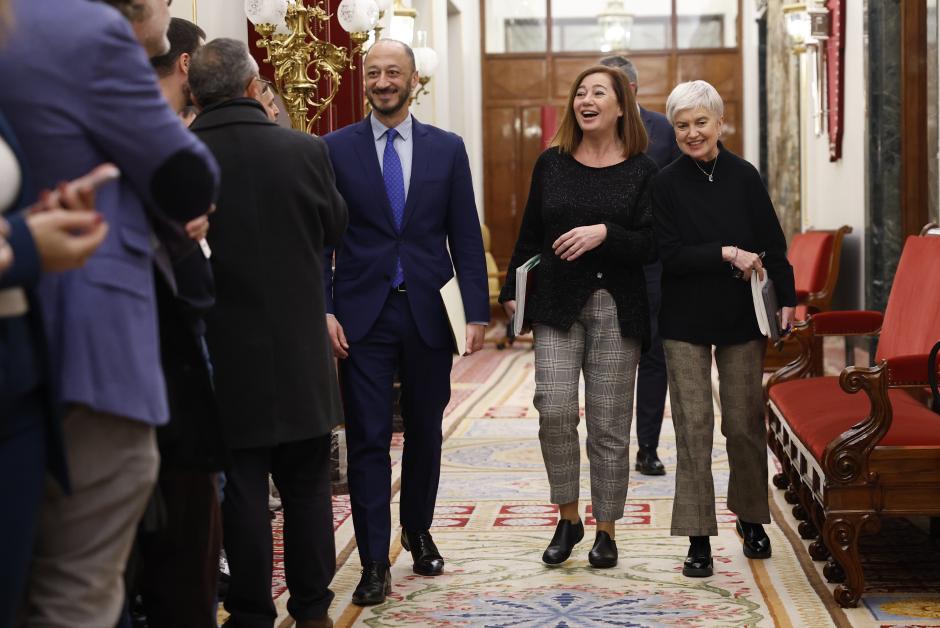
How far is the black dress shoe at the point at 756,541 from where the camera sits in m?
4.64

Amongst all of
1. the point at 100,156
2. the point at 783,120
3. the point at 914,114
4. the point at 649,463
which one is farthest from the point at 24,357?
the point at 783,120

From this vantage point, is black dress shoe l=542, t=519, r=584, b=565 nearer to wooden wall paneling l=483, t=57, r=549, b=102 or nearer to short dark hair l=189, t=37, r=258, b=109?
short dark hair l=189, t=37, r=258, b=109

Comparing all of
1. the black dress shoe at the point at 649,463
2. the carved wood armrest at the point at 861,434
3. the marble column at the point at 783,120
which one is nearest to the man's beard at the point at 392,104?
the carved wood armrest at the point at 861,434

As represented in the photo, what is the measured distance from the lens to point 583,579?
444 centimetres

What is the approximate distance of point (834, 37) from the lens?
11.1 metres

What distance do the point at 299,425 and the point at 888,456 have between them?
181 centimetres

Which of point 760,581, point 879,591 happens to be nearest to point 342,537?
point 760,581

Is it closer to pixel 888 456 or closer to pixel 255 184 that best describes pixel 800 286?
pixel 888 456

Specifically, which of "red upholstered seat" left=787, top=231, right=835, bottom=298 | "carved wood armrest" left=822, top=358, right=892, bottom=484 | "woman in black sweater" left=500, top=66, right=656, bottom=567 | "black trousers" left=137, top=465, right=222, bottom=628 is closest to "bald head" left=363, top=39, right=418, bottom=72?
"woman in black sweater" left=500, top=66, right=656, bottom=567

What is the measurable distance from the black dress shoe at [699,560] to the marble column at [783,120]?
9.44 metres

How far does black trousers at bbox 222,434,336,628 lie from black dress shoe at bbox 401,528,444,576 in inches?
34.8

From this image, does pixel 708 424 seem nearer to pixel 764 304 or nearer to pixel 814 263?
pixel 764 304

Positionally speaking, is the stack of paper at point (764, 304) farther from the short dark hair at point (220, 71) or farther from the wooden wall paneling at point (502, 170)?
the wooden wall paneling at point (502, 170)

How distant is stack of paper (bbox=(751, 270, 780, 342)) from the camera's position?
4.40 meters
